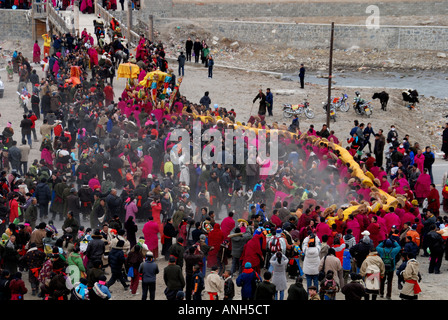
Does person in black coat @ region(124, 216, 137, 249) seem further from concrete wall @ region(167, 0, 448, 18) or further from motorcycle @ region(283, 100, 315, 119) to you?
concrete wall @ region(167, 0, 448, 18)

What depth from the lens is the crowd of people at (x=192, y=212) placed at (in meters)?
13.9

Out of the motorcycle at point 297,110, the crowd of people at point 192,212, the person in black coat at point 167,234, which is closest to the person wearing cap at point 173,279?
the crowd of people at point 192,212

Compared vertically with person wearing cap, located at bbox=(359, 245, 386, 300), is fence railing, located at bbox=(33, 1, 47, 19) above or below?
above

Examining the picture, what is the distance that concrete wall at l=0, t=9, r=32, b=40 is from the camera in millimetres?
42656

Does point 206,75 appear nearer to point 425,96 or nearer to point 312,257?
point 425,96

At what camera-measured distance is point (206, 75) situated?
120 ft

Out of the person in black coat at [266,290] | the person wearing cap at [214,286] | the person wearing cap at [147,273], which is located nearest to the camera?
the person in black coat at [266,290]

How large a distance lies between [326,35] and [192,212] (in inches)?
1399

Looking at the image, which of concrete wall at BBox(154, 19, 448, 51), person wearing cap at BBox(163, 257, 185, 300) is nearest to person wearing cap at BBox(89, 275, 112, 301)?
person wearing cap at BBox(163, 257, 185, 300)
